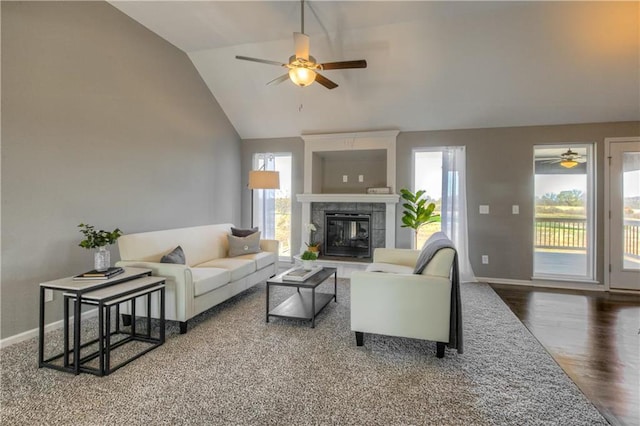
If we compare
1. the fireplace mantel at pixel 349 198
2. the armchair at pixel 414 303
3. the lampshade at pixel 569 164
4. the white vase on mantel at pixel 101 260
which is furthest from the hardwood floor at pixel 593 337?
the white vase on mantel at pixel 101 260

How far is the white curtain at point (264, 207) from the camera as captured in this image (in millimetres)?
5996

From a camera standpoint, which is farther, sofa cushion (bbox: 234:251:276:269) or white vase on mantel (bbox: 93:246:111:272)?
sofa cushion (bbox: 234:251:276:269)

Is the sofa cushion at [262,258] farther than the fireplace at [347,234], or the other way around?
the fireplace at [347,234]

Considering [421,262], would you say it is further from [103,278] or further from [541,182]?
[541,182]

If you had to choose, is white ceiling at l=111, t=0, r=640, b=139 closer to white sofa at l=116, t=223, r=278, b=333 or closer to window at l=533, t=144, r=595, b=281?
window at l=533, t=144, r=595, b=281

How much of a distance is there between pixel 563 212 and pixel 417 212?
223 centimetres

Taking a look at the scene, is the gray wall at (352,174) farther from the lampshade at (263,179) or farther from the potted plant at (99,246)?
the potted plant at (99,246)

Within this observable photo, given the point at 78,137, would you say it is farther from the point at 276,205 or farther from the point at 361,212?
the point at 361,212

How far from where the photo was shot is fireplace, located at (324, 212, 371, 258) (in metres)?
5.53

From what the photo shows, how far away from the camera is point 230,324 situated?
3.10 m

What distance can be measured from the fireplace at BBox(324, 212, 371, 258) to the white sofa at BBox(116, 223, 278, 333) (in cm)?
132

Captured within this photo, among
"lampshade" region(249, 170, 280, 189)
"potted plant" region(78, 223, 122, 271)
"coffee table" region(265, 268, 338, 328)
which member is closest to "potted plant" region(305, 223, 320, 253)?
"lampshade" region(249, 170, 280, 189)

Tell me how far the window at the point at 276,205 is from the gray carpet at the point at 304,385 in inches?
121

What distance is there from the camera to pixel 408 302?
8.20 ft
